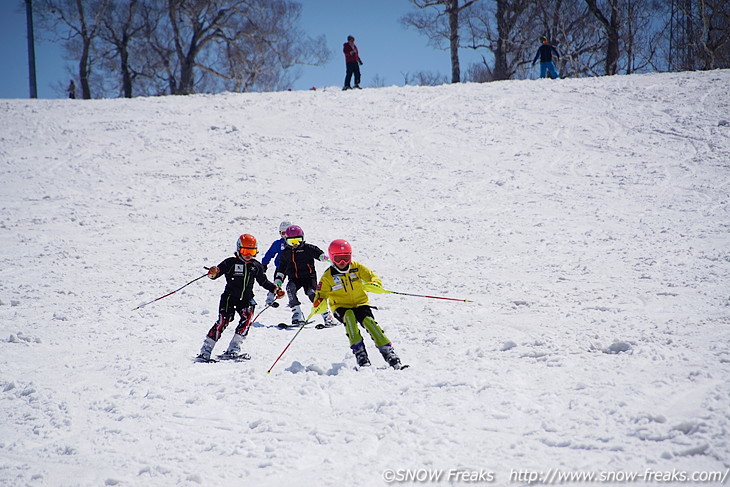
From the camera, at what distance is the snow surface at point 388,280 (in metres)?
3.97

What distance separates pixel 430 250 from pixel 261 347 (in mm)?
4871

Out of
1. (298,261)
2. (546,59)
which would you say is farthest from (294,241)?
(546,59)

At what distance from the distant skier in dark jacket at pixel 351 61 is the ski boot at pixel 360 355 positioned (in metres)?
18.4

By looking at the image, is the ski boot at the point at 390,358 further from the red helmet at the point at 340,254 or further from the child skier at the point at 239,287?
the child skier at the point at 239,287

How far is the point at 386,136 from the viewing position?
58.1 ft

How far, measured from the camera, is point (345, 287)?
6.26 meters

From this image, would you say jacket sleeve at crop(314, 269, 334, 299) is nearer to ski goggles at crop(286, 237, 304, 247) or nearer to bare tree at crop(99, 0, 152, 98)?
ski goggles at crop(286, 237, 304, 247)

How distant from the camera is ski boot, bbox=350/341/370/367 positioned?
5836 millimetres

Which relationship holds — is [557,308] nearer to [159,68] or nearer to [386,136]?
[386,136]

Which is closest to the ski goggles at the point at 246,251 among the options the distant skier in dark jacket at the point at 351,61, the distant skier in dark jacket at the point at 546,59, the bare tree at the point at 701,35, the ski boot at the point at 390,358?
the ski boot at the point at 390,358

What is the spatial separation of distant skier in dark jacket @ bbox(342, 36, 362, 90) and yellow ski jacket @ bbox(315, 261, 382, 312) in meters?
17.7

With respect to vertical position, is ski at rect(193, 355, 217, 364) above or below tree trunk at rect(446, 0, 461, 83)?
below

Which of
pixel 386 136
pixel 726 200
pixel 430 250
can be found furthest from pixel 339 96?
pixel 726 200

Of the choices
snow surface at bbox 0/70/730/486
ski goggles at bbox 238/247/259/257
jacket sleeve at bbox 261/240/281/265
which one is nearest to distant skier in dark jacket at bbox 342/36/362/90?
snow surface at bbox 0/70/730/486
